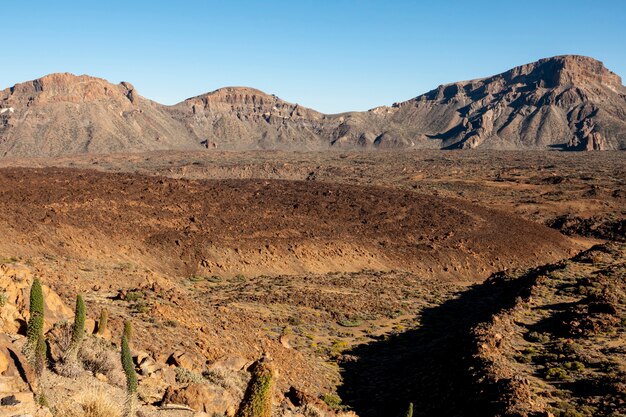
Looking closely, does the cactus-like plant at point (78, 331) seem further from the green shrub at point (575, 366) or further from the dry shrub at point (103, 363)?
the green shrub at point (575, 366)

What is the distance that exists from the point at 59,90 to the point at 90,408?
191180mm

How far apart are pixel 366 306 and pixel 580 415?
16.1 metres

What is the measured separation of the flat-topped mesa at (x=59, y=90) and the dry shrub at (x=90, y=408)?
184 meters

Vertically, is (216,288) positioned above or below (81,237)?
below

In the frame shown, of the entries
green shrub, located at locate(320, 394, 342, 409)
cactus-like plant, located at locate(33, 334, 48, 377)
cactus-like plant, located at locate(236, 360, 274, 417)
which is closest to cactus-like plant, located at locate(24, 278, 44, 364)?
cactus-like plant, located at locate(33, 334, 48, 377)

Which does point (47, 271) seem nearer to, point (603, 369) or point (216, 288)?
point (216, 288)

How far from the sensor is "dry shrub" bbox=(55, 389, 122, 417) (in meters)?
7.82

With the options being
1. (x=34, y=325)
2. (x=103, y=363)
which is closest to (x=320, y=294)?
(x=103, y=363)

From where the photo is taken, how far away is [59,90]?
179000 mm

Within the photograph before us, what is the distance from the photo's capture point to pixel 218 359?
52.6 ft

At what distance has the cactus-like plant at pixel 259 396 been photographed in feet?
27.8

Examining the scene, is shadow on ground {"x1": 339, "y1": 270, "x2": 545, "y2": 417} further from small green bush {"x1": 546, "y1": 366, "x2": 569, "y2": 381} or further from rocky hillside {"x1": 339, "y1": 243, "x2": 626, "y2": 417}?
small green bush {"x1": 546, "y1": 366, "x2": 569, "y2": 381}

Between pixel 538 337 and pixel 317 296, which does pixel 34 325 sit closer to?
pixel 538 337

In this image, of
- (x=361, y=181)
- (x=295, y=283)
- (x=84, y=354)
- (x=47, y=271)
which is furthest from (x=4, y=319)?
(x=361, y=181)
